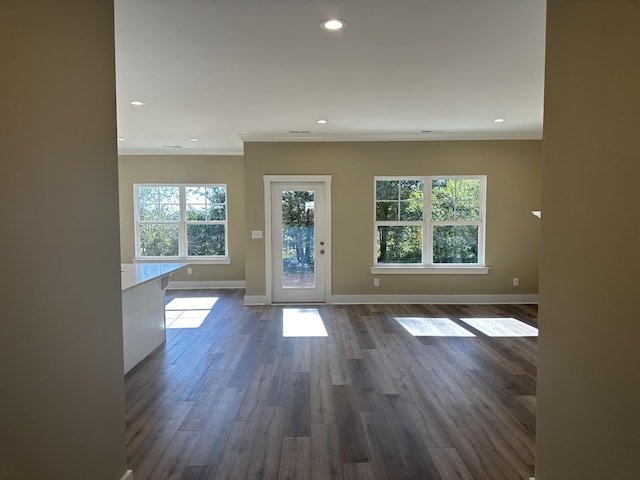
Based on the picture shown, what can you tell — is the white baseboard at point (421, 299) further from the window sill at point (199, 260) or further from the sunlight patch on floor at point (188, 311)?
the window sill at point (199, 260)

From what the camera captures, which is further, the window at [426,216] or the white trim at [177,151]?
the white trim at [177,151]

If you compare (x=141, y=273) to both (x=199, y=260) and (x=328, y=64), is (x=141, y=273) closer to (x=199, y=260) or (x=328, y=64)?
(x=328, y=64)

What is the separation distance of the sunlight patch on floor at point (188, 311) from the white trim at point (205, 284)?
0.84 metres

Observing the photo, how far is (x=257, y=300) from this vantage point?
611 cm

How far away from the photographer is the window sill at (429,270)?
6086mm

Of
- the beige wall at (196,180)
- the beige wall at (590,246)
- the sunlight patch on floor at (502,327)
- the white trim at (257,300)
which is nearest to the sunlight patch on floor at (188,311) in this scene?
the white trim at (257,300)

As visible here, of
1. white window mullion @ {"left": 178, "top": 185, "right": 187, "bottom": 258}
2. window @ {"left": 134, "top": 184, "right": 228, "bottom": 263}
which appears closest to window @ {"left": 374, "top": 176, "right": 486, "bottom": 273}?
window @ {"left": 134, "top": 184, "right": 228, "bottom": 263}

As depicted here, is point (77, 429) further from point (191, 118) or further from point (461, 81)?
point (191, 118)

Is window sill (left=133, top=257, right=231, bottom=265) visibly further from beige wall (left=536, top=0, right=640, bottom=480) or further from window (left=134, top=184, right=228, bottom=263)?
beige wall (left=536, top=0, right=640, bottom=480)

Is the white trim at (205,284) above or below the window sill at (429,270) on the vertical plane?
below

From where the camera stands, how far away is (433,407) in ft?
9.20

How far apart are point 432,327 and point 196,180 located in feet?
16.8

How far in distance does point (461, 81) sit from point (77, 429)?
3.68m

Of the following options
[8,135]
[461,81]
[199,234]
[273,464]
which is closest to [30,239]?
[8,135]
